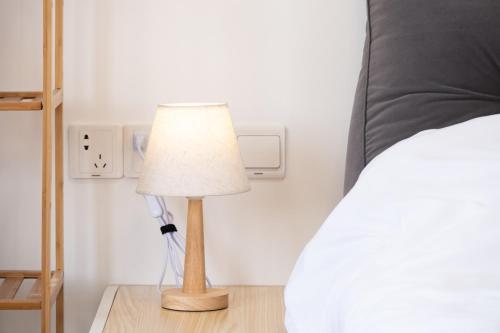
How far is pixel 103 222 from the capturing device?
146 centimetres

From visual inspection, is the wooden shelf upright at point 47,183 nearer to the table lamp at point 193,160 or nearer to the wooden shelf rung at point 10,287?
the wooden shelf rung at point 10,287

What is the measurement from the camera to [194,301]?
1252 mm

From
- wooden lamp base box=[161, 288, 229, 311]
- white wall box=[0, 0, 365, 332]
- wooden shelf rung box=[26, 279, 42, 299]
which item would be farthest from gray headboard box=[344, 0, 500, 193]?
wooden shelf rung box=[26, 279, 42, 299]

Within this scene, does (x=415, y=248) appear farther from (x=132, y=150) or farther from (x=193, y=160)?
(x=132, y=150)

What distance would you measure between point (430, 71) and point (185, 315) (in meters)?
0.52

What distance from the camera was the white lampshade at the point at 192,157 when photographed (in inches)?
47.5

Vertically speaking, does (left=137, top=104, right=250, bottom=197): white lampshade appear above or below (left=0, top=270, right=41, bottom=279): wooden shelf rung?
above

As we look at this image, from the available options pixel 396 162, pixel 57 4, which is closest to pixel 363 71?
pixel 396 162

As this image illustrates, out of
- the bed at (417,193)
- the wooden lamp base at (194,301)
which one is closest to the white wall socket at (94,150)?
the wooden lamp base at (194,301)

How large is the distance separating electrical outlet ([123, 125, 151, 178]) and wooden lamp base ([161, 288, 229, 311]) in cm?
26

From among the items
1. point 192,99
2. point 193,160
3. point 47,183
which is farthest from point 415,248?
point 192,99

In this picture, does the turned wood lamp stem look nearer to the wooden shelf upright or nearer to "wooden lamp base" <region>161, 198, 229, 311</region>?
"wooden lamp base" <region>161, 198, 229, 311</region>

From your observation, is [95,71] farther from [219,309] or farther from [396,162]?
[396,162]

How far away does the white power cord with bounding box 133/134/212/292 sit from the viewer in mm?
1382
